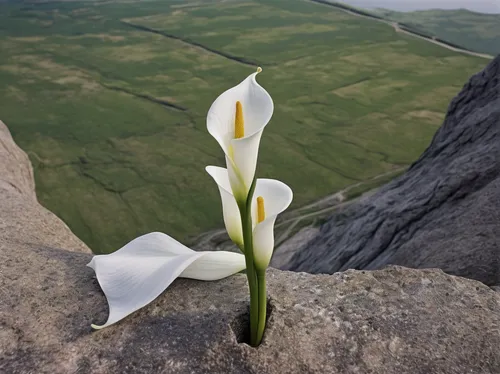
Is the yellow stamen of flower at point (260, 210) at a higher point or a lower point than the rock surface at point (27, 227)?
higher

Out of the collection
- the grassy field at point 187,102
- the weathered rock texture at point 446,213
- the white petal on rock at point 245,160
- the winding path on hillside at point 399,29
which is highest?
the white petal on rock at point 245,160

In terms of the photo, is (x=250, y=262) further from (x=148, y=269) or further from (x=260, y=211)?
(x=148, y=269)

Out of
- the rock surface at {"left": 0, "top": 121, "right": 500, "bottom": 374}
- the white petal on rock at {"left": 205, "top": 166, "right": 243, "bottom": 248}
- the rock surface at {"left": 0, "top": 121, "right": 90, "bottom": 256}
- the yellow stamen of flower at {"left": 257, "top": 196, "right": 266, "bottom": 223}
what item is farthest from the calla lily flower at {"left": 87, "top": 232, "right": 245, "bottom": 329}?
the rock surface at {"left": 0, "top": 121, "right": 90, "bottom": 256}

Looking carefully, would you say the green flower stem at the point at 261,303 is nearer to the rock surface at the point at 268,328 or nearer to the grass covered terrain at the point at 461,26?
the rock surface at the point at 268,328

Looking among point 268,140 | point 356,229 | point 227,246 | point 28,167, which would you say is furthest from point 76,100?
point 356,229

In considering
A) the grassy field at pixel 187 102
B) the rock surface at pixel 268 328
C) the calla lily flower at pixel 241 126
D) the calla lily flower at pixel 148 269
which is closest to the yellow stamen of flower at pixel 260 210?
the calla lily flower at pixel 241 126

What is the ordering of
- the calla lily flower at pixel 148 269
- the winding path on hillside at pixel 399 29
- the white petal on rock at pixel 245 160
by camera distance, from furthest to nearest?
the winding path on hillside at pixel 399 29, the calla lily flower at pixel 148 269, the white petal on rock at pixel 245 160

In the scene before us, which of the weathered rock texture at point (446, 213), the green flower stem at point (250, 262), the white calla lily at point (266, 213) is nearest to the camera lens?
the green flower stem at point (250, 262)
